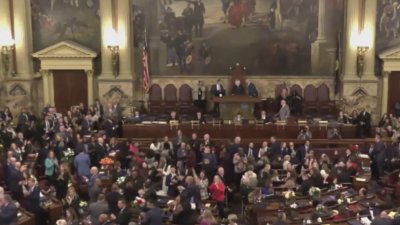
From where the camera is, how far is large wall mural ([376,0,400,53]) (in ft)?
76.4

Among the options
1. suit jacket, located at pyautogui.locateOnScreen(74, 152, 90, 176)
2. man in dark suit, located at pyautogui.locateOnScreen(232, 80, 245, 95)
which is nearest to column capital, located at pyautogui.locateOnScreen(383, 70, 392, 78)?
man in dark suit, located at pyautogui.locateOnScreen(232, 80, 245, 95)

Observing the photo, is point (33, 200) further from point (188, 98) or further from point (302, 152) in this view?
point (188, 98)

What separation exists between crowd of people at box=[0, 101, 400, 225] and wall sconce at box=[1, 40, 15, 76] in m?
3.80

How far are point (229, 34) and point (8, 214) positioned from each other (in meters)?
14.6

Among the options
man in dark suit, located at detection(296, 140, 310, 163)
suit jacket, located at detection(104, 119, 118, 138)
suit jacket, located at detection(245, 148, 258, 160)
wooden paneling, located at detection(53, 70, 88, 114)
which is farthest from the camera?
wooden paneling, located at detection(53, 70, 88, 114)

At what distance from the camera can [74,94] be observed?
80.1ft

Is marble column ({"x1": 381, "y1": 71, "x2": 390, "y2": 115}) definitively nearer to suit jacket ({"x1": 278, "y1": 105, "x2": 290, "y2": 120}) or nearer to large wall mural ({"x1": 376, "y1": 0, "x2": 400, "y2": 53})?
large wall mural ({"x1": 376, "y1": 0, "x2": 400, "y2": 53})

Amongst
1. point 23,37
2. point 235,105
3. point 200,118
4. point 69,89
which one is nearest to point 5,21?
point 23,37

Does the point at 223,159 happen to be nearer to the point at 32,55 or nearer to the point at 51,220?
the point at 51,220

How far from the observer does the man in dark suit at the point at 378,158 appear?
687 inches

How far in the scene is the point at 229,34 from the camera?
2425 centimetres

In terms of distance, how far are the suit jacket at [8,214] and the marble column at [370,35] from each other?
1593 centimetres

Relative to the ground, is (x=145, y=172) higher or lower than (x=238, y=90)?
lower

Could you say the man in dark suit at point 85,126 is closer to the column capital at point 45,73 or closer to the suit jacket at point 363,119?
the column capital at point 45,73
